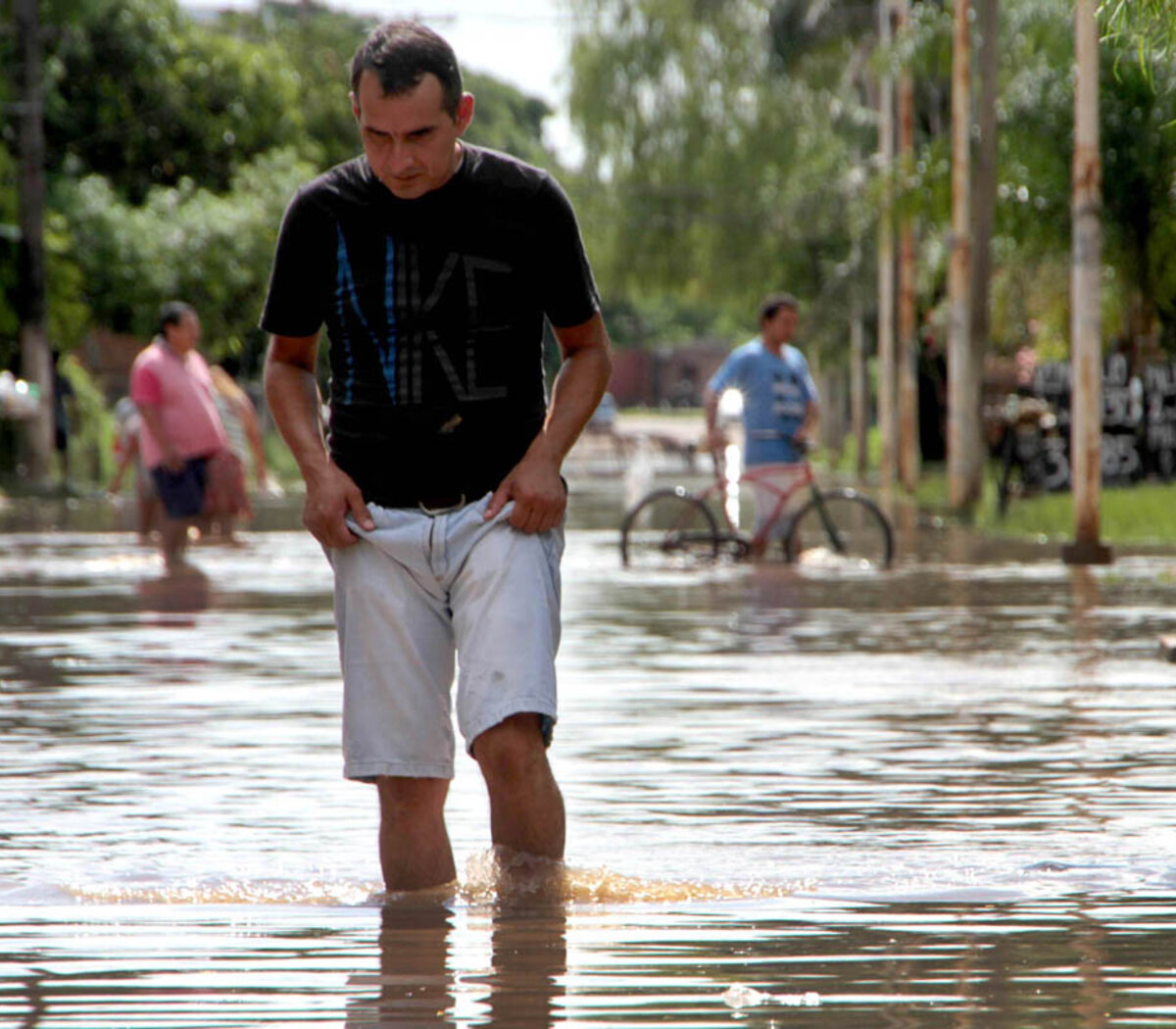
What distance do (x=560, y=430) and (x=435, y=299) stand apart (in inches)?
15.5

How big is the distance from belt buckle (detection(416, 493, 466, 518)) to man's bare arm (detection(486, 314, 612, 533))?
0.24 feet

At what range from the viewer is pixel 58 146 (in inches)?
2133

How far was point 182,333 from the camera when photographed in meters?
20.1

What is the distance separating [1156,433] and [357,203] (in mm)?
32454

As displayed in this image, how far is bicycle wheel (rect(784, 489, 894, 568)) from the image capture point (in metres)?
21.7

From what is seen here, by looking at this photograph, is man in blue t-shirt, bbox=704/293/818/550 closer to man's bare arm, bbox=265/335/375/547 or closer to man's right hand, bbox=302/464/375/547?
man's bare arm, bbox=265/335/375/547

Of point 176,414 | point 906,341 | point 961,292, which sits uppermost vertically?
point 961,292

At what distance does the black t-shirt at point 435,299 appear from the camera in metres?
6.64

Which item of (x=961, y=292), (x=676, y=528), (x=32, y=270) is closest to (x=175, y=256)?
(x=32, y=270)

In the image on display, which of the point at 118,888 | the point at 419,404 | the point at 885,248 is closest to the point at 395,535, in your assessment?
the point at 419,404

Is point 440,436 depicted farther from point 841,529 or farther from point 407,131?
point 841,529

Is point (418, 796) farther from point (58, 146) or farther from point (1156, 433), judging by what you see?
point (58, 146)

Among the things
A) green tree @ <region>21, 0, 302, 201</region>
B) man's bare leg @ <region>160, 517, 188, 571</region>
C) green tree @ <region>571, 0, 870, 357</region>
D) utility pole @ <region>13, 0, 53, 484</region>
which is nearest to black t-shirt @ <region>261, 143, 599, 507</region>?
man's bare leg @ <region>160, 517, 188, 571</region>

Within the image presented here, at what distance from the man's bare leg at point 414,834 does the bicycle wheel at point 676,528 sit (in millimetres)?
15212
